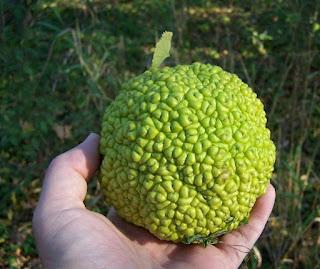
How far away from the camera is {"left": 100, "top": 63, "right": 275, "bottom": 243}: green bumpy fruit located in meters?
1.98

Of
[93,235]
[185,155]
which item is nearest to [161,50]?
[185,155]

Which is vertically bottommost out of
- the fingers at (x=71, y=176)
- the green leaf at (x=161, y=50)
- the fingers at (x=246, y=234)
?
the fingers at (x=246, y=234)

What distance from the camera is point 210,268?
2.22 m

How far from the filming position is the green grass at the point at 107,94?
3.17 m

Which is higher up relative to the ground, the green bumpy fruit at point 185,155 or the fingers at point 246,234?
the green bumpy fruit at point 185,155

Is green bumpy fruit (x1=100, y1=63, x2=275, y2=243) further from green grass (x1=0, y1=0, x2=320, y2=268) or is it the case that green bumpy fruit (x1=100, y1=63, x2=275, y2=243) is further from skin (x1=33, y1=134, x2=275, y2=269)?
green grass (x1=0, y1=0, x2=320, y2=268)

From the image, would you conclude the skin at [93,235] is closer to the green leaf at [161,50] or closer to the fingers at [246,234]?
the fingers at [246,234]

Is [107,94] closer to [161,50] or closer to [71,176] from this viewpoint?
[161,50]

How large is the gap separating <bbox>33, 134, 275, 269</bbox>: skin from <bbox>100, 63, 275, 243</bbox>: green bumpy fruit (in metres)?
0.11

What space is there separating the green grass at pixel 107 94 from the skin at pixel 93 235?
0.45 m

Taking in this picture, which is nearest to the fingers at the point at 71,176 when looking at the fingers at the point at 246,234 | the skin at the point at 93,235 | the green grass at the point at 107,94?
the skin at the point at 93,235

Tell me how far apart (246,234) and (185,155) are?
0.56m

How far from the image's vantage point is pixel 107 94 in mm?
3539

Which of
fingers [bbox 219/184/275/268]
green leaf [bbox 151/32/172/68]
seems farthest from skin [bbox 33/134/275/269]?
green leaf [bbox 151/32/172/68]
